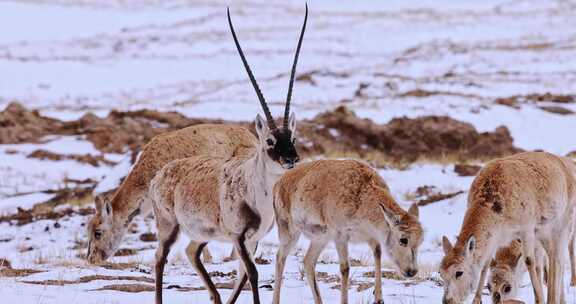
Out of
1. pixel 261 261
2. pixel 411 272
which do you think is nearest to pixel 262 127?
pixel 411 272

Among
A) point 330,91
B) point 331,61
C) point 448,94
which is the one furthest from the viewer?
point 331,61

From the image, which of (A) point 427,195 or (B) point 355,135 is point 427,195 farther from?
(B) point 355,135

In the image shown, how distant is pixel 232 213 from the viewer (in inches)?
359

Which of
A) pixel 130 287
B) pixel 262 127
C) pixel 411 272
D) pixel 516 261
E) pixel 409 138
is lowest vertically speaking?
pixel 409 138

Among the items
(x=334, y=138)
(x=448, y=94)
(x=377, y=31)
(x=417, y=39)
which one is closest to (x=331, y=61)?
(x=417, y=39)

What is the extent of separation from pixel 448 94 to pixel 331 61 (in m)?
31.1

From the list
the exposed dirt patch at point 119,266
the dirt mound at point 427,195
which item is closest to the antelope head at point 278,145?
the exposed dirt patch at point 119,266

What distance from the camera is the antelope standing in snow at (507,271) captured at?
9227 millimetres

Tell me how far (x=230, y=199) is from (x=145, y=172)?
4222 mm

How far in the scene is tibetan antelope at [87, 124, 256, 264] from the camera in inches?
509

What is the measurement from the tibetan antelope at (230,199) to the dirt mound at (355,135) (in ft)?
40.3

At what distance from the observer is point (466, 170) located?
18.9m

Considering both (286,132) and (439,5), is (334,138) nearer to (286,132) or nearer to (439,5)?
(286,132)

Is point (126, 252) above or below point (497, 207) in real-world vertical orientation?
below
